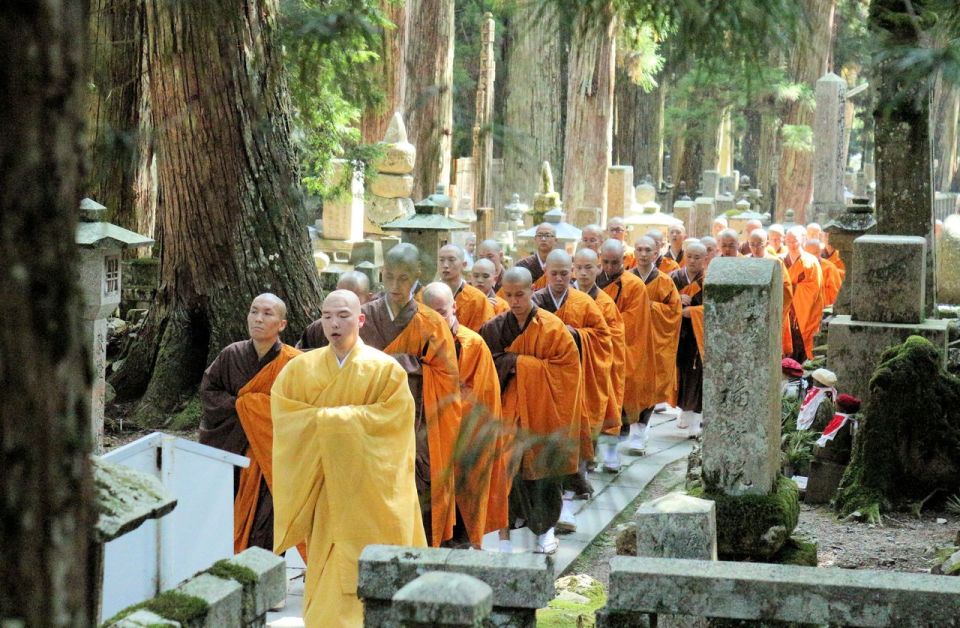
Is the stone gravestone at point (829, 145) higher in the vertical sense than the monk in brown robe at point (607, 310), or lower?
higher

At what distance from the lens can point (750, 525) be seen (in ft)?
18.6

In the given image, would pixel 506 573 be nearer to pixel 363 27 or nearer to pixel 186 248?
pixel 363 27

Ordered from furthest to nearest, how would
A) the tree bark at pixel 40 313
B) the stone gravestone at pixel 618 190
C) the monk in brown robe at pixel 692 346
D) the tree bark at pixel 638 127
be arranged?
the tree bark at pixel 638 127 < the stone gravestone at pixel 618 190 < the monk in brown robe at pixel 692 346 < the tree bark at pixel 40 313

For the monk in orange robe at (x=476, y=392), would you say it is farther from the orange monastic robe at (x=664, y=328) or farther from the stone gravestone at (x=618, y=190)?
the stone gravestone at (x=618, y=190)

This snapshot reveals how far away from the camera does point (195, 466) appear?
18.4 ft

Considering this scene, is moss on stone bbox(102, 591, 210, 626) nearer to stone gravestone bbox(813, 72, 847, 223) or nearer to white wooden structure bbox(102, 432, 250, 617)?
white wooden structure bbox(102, 432, 250, 617)

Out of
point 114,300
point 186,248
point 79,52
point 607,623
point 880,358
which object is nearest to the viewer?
point 79,52

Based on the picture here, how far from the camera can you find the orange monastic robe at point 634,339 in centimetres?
1116

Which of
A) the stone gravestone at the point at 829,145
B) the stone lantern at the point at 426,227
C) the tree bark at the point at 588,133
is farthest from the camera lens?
the stone gravestone at the point at 829,145

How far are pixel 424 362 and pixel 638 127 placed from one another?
31.0m

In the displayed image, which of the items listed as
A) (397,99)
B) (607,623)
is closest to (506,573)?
(607,623)

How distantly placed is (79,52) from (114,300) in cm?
521

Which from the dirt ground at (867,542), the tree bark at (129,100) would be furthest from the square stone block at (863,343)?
the tree bark at (129,100)

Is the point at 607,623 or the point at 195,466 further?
the point at 195,466
